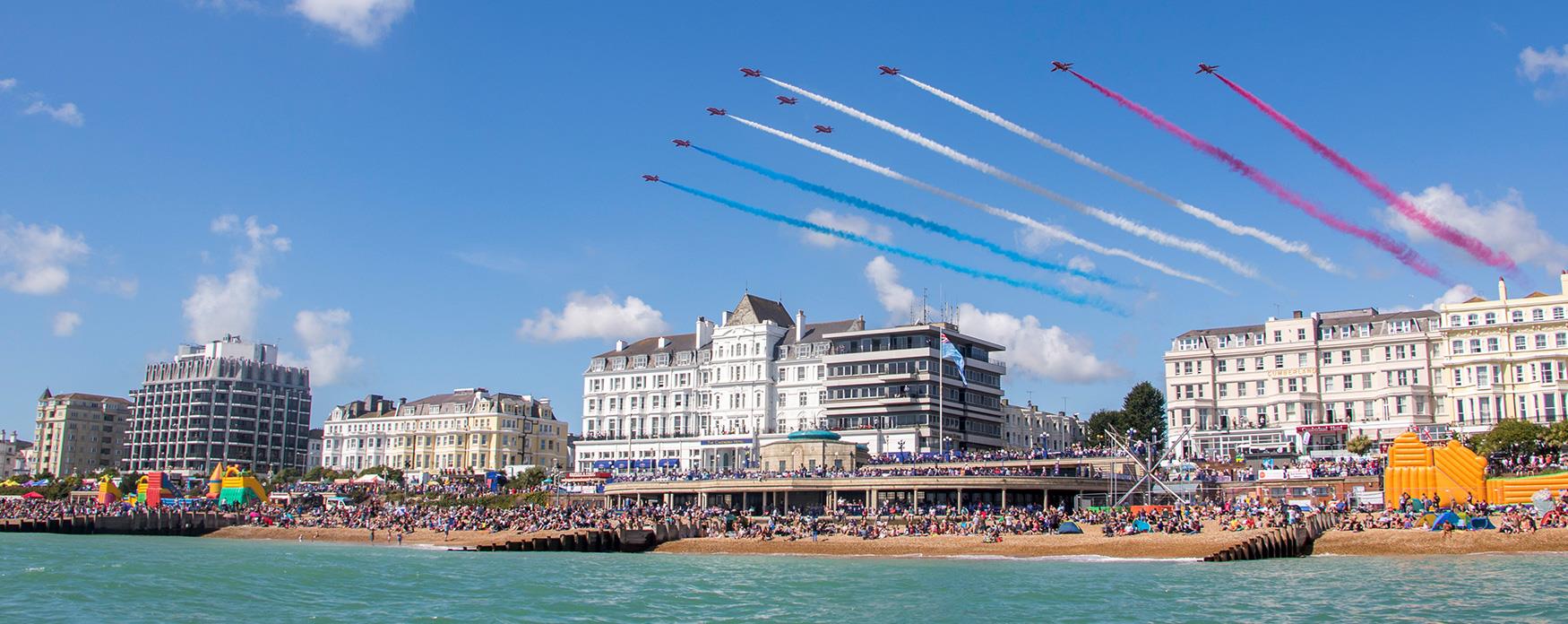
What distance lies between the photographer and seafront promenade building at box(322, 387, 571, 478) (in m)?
148

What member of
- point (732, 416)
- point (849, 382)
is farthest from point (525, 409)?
point (849, 382)

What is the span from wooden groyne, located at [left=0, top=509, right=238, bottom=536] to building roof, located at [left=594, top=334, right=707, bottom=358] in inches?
1560

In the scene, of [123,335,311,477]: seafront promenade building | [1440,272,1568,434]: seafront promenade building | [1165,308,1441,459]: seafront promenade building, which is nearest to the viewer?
[1440,272,1568,434]: seafront promenade building

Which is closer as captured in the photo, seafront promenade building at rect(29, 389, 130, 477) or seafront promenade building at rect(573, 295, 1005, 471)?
seafront promenade building at rect(573, 295, 1005, 471)

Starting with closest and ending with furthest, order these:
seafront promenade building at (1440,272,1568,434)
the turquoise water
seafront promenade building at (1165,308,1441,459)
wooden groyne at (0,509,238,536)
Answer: the turquoise water
seafront promenade building at (1440,272,1568,434)
seafront promenade building at (1165,308,1441,459)
wooden groyne at (0,509,238,536)

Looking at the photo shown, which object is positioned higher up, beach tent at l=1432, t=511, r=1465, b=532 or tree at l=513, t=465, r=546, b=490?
tree at l=513, t=465, r=546, b=490

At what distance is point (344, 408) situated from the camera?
163000 mm

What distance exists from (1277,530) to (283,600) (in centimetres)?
4132

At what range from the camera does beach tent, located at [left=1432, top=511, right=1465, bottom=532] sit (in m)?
57.4

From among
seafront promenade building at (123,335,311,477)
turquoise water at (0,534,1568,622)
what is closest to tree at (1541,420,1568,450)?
turquoise water at (0,534,1568,622)

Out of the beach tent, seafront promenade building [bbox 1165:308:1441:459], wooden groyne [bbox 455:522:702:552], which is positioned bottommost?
wooden groyne [bbox 455:522:702:552]

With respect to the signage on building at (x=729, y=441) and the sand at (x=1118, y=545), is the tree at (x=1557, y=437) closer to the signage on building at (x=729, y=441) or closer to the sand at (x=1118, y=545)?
the sand at (x=1118, y=545)

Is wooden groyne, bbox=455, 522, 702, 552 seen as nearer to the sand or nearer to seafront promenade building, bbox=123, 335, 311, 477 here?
the sand

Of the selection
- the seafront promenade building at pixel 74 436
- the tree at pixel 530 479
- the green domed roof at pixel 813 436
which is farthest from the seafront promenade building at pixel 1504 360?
the seafront promenade building at pixel 74 436
